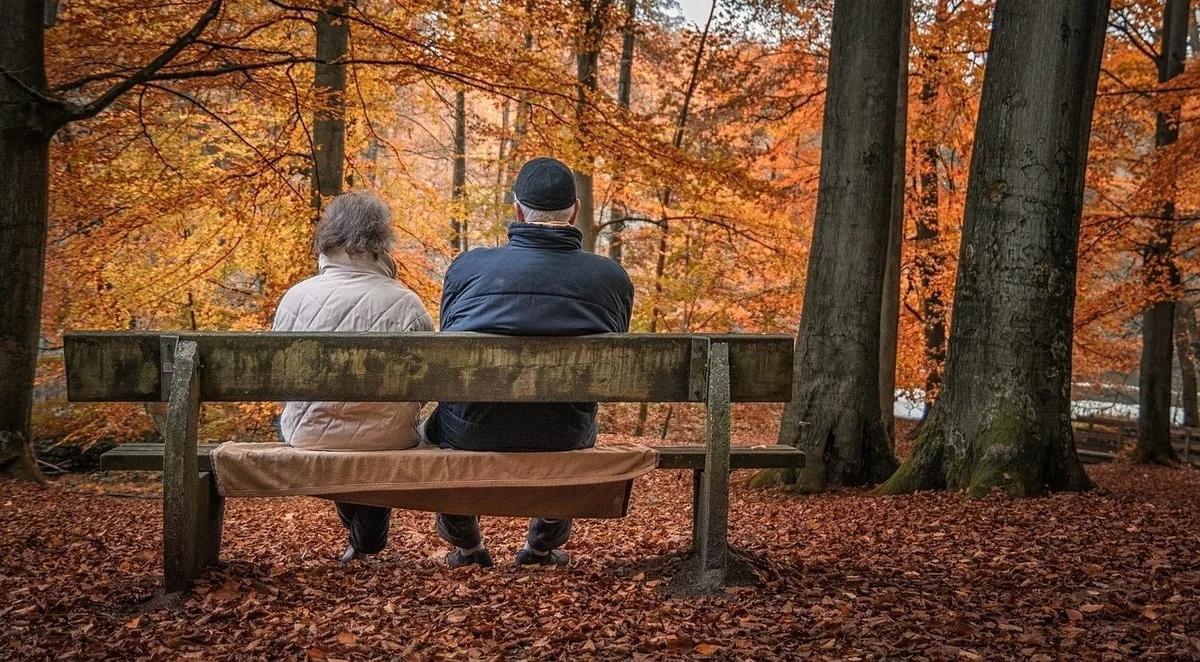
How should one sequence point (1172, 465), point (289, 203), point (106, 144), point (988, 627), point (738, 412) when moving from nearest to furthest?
point (988, 627) < point (106, 144) < point (289, 203) < point (1172, 465) < point (738, 412)

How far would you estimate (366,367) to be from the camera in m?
3.42

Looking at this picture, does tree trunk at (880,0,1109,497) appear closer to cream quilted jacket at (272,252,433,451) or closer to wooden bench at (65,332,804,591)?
wooden bench at (65,332,804,591)

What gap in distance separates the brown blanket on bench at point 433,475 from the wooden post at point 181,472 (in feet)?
0.52

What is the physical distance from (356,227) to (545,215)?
842 millimetres

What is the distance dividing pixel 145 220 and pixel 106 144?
873 mm

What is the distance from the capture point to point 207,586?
3.55 m

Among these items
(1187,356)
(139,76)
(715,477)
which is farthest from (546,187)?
(1187,356)

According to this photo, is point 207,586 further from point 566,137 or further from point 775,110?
point 775,110

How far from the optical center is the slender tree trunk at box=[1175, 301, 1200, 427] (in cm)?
2020

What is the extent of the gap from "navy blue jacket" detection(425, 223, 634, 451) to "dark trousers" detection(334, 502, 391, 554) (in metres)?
0.64

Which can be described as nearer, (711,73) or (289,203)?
(289,203)

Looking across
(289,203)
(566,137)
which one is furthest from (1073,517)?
(289,203)

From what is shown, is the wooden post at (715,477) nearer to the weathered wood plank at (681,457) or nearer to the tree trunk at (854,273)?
the weathered wood plank at (681,457)

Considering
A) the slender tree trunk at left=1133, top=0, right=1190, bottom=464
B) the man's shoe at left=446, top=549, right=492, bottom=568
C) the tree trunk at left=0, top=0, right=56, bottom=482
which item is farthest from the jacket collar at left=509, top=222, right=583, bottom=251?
the slender tree trunk at left=1133, top=0, right=1190, bottom=464
